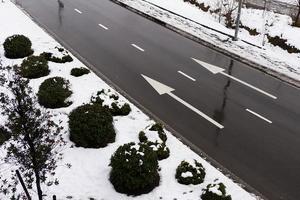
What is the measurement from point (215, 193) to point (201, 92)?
7.84 metres

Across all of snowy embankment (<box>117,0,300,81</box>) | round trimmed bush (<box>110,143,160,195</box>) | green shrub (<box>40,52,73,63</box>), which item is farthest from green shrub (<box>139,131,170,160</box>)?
snowy embankment (<box>117,0,300,81</box>)

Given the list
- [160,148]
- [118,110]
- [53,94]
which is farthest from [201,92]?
[53,94]

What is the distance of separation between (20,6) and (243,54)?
60.2 feet

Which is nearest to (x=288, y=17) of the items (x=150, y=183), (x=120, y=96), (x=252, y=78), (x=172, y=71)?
(x=252, y=78)

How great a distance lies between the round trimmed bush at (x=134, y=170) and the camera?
38.9 ft

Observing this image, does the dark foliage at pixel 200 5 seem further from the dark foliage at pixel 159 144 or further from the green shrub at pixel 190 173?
the green shrub at pixel 190 173

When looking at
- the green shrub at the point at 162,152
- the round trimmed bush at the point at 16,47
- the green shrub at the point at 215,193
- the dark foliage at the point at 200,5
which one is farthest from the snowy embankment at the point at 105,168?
the dark foliage at the point at 200,5

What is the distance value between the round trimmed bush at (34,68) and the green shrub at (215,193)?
36.1 ft

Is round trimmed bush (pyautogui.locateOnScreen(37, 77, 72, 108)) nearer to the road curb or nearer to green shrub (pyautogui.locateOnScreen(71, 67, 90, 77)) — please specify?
green shrub (pyautogui.locateOnScreen(71, 67, 90, 77))

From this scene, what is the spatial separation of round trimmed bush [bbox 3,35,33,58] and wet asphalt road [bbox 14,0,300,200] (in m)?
3.25

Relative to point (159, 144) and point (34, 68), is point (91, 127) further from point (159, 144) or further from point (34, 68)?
point (34, 68)

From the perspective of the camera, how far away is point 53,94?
16359mm

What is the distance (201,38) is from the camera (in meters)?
24.6

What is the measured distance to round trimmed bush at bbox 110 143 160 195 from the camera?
38.9 feet
